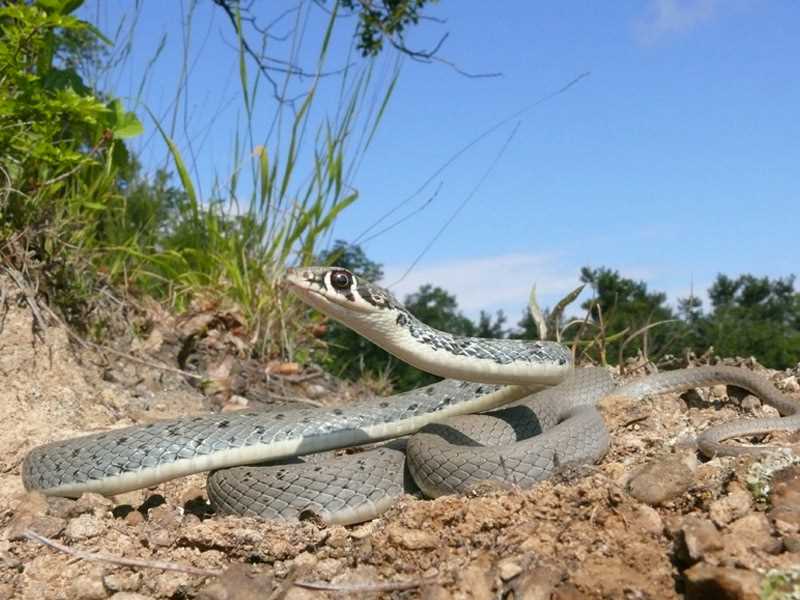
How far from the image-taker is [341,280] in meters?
4.69

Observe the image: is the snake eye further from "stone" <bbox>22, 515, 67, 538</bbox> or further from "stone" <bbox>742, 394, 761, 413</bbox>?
"stone" <bbox>742, 394, 761, 413</bbox>

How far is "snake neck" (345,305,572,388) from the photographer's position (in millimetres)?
4859

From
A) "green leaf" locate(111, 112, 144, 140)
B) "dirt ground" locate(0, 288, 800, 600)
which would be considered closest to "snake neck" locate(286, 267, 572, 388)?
"dirt ground" locate(0, 288, 800, 600)

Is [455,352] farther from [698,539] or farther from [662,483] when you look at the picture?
[698,539]

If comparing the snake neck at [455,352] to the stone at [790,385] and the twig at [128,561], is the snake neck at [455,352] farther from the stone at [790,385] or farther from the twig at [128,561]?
the stone at [790,385]

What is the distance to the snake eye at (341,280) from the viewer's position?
468cm

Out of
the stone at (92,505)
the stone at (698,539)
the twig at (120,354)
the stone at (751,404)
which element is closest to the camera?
the stone at (698,539)

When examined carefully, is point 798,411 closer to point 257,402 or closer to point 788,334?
point 257,402

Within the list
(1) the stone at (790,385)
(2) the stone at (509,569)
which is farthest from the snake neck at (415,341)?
(1) the stone at (790,385)

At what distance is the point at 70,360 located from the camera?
7.12 metres

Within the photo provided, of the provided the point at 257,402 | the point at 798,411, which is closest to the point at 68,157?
the point at 257,402

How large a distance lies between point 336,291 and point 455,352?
809 millimetres

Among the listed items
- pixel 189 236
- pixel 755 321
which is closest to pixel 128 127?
pixel 189 236

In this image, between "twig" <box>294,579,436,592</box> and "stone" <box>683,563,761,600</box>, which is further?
"twig" <box>294,579,436,592</box>
